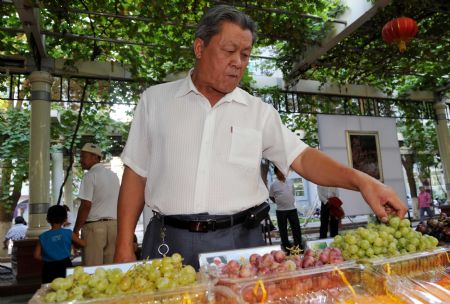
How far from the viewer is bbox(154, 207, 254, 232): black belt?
1.54m

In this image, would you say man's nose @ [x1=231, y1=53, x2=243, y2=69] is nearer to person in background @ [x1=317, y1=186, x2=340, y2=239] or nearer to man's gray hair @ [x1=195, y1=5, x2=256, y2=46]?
man's gray hair @ [x1=195, y1=5, x2=256, y2=46]

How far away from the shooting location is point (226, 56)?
161 cm

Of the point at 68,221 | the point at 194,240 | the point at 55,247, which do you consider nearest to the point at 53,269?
the point at 55,247

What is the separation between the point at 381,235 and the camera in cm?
128

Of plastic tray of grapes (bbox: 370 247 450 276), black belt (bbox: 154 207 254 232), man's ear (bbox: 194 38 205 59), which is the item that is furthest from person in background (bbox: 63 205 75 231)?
plastic tray of grapes (bbox: 370 247 450 276)

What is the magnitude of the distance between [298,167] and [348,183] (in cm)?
32

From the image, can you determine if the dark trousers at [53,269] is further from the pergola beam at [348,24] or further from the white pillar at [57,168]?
the white pillar at [57,168]

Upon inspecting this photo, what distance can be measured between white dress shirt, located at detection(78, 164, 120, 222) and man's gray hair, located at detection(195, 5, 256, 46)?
3.09 meters

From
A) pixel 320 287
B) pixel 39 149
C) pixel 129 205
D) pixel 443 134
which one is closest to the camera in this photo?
pixel 320 287

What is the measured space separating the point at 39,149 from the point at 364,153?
6248mm

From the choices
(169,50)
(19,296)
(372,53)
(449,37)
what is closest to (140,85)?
(169,50)

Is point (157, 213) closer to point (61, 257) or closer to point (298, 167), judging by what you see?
point (298, 167)

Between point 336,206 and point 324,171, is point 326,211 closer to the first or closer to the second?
point 336,206

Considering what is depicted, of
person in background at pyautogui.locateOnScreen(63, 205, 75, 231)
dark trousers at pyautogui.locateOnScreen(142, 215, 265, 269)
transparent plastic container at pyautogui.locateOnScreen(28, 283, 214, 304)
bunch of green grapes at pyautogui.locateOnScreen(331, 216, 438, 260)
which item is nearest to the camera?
transparent plastic container at pyautogui.locateOnScreen(28, 283, 214, 304)
